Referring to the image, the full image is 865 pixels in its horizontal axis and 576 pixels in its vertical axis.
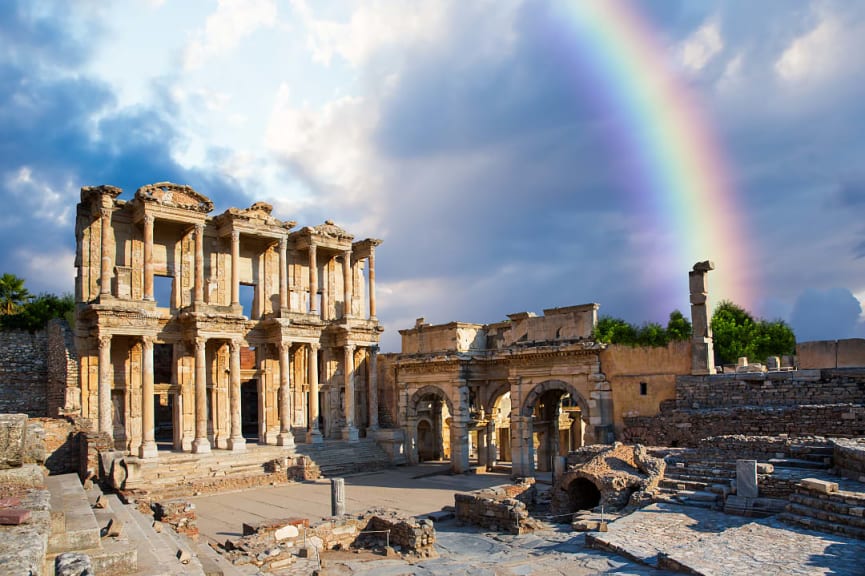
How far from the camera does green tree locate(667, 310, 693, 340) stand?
50.0 meters

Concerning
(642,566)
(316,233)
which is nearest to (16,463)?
(642,566)

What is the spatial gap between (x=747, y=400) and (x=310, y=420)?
17890mm

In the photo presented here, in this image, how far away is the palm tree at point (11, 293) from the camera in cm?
3431

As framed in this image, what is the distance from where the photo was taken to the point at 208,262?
30.2m

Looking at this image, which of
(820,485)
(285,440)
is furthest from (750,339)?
(820,485)

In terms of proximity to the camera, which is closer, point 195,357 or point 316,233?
point 195,357

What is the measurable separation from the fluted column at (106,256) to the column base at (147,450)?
6093mm

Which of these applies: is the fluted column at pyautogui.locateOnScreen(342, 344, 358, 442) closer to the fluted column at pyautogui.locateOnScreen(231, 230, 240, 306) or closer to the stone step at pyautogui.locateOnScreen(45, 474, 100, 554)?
the fluted column at pyautogui.locateOnScreen(231, 230, 240, 306)

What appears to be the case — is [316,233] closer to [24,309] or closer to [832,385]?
[24,309]

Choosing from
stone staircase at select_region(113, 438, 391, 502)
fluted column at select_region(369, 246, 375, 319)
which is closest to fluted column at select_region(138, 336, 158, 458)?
stone staircase at select_region(113, 438, 391, 502)

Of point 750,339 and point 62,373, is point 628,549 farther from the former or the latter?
point 750,339

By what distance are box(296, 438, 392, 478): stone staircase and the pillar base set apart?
378 cm

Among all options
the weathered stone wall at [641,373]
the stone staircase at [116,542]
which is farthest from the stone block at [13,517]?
the weathered stone wall at [641,373]

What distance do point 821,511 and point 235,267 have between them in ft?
75.9
